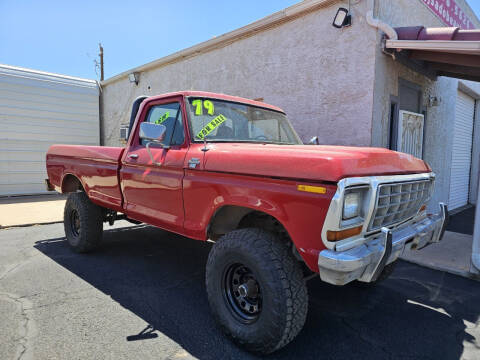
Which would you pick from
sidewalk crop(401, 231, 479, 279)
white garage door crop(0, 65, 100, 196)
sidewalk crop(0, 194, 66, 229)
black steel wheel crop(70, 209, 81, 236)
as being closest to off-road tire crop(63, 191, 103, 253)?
black steel wheel crop(70, 209, 81, 236)

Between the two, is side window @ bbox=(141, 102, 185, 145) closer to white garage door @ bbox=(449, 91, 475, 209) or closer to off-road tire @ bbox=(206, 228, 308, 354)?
off-road tire @ bbox=(206, 228, 308, 354)

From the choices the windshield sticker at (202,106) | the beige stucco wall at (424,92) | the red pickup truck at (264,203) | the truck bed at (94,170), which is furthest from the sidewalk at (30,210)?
the beige stucco wall at (424,92)

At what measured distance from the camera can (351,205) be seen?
6.98 ft

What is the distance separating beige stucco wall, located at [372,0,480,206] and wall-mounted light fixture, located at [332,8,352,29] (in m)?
0.42

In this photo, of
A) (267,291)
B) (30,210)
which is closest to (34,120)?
(30,210)

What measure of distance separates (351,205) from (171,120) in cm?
212

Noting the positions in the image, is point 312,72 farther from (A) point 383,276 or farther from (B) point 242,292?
(B) point 242,292

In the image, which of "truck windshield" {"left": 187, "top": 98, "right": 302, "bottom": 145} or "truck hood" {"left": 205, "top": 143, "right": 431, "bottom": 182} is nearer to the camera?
"truck hood" {"left": 205, "top": 143, "right": 431, "bottom": 182}

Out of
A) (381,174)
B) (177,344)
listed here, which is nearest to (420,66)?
(381,174)

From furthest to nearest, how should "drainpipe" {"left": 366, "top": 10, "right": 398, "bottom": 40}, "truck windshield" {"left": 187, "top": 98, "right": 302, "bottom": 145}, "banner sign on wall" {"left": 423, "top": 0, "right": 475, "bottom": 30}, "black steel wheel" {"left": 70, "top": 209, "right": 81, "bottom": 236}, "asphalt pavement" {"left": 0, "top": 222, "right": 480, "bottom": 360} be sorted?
1. "banner sign on wall" {"left": 423, "top": 0, "right": 475, "bottom": 30}
2. "drainpipe" {"left": 366, "top": 10, "right": 398, "bottom": 40}
3. "black steel wheel" {"left": 70, "top": 209, "right": 81, "bottom": 236}
4. "truck windshield" {"left": 187, "top": 98, "right": 302, "bottom": 145}
5. "asphalt pavement" {"left": 0, "top": 222, "right": 480, "bottom": 360}

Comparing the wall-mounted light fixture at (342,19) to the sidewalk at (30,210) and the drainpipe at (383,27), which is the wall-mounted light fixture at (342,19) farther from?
the sidewalk at (30,210)

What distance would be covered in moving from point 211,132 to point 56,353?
218 centimetres

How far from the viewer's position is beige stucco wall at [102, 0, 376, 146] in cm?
527

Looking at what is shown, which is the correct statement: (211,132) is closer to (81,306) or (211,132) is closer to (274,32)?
(81,306)
